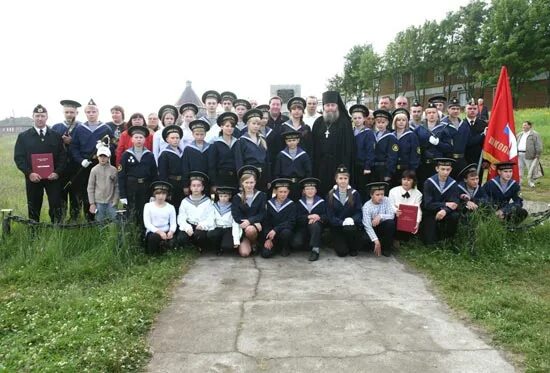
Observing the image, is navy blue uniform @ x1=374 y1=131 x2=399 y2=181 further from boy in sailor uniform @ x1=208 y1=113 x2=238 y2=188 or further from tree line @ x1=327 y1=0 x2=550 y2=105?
tree line @ x1=327 y1=0 x2=550 y2=105

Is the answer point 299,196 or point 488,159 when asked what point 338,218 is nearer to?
point 299,196

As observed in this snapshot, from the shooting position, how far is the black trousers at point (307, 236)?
6.79 meters

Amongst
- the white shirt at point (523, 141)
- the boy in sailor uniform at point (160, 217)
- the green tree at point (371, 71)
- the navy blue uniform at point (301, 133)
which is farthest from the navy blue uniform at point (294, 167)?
the green tree at point (371, 71)

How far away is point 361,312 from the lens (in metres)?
4.69

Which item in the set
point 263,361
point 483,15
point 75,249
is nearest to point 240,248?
point 75,249

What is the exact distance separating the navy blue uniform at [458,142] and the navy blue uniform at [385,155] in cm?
104

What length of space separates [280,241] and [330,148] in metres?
1.89

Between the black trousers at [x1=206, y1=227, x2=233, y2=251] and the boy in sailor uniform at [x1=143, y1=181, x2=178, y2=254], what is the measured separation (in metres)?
0.53

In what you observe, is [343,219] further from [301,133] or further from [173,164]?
[173,164]

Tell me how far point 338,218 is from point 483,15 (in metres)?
50.4

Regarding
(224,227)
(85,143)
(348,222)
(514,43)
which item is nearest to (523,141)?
(348,222)

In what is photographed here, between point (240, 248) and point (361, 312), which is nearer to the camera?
point (361, 312)

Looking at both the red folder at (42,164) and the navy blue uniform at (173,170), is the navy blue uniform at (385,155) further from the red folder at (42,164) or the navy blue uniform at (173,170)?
the red folder at (42,164)

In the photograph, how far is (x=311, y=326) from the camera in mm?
4340
